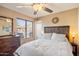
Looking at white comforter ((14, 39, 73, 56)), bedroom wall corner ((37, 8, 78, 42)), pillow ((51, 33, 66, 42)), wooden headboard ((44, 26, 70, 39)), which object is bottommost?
white comforter ((14, 39, 73, 56))

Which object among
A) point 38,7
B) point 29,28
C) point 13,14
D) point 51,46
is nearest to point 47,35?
point 51,46

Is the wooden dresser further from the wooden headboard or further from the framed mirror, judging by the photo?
the wooden headboard

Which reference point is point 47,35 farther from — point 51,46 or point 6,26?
point 6,26

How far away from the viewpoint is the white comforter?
1.82m

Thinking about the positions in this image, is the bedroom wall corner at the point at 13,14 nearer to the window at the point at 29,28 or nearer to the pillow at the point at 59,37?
the window at the point at 29,28

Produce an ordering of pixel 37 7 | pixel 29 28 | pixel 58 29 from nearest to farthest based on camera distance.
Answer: pixel 37 7 → pixel 58 29 → pixel 29 28

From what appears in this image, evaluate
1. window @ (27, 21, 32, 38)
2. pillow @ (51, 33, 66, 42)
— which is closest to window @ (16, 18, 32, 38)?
window @ (27, 21, 32, 38)

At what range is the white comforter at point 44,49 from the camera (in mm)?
1824

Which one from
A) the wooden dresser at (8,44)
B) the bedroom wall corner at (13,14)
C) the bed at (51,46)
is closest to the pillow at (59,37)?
the bed at (51,46)

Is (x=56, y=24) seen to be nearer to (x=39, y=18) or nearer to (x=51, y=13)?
(x=51, y=13)

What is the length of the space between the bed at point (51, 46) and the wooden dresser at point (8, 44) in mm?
99

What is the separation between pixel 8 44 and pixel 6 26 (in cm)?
36

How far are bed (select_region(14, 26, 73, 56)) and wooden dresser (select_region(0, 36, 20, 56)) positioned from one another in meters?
0.10

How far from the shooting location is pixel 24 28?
2059 millimetres
